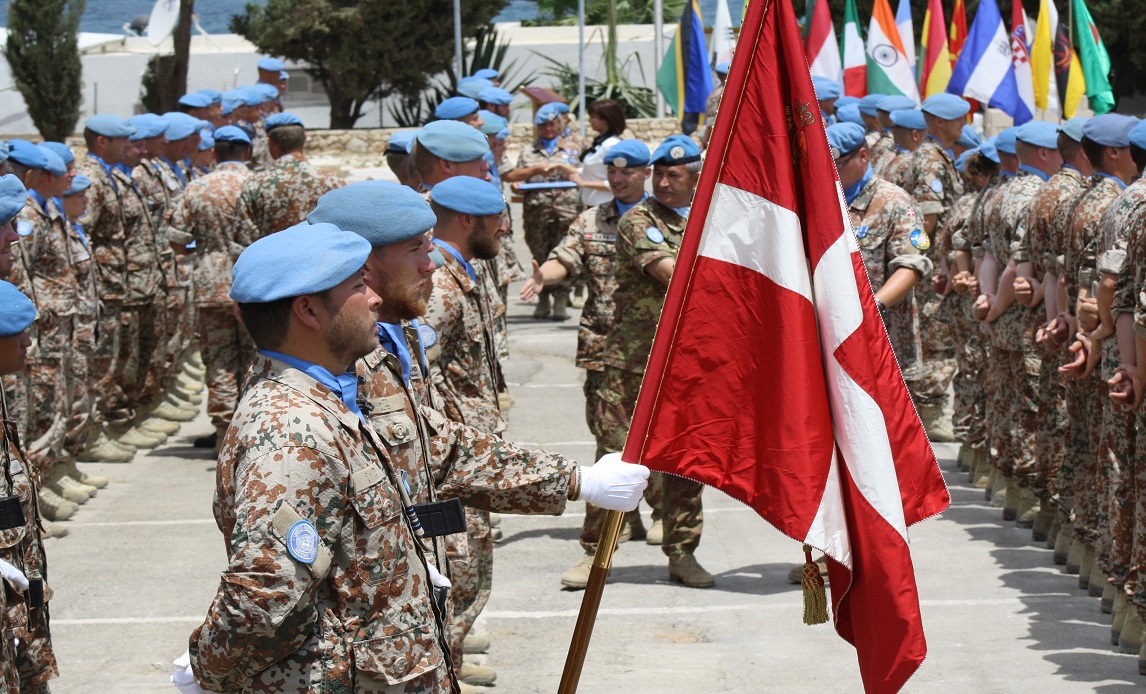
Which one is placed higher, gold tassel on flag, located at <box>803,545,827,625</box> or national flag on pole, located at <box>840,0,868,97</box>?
national flag on pole, located at <box>840,0,868,97</box>

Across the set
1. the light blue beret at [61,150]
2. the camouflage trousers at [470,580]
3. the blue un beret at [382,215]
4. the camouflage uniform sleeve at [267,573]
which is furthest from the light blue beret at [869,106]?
the camouflage uniform sleeve at [267,573]

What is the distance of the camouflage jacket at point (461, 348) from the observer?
230 inches

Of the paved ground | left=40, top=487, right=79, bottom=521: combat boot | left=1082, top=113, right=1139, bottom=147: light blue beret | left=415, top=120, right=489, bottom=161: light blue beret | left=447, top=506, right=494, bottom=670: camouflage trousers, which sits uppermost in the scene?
left=1082, top=113, right=1139, bottom=147: light blue beret

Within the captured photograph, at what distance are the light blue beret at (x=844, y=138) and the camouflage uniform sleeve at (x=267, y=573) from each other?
5.99 metres

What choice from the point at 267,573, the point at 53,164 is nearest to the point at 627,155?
the point at 53,164

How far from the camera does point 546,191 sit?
1600 centimetres

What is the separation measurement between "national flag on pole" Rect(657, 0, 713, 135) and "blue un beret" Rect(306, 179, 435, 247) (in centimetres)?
1485

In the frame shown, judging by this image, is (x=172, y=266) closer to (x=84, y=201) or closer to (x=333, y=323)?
(x=84, y=201)

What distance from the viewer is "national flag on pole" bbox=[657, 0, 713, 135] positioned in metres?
18.9

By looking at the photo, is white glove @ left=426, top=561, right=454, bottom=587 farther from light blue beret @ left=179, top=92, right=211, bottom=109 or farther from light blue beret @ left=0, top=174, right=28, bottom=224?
light blue beret @ left=179, top=92, right=211, bottom=109

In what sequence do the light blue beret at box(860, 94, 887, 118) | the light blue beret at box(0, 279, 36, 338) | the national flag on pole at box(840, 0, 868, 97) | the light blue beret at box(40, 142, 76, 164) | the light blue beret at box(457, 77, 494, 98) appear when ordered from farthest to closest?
the national flag on pole at box(840, 0, 868, 97) → the light blue beret at box(860, 94, 887, 118) → the light blue beret at box(457, 77, 494, 98) → the light blue beret at box(40, 142, 76, 164) → the light blue beret at box(0, 279, 36, 338)

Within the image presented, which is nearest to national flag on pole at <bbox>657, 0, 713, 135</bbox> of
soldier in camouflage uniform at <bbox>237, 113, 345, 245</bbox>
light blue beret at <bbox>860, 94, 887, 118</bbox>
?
light blue beret at <bbox>860, 94, 887, 118</bbox>

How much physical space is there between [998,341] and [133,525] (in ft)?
18.2

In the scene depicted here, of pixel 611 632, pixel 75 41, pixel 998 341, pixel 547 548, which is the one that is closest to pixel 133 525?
pixel 547 548
